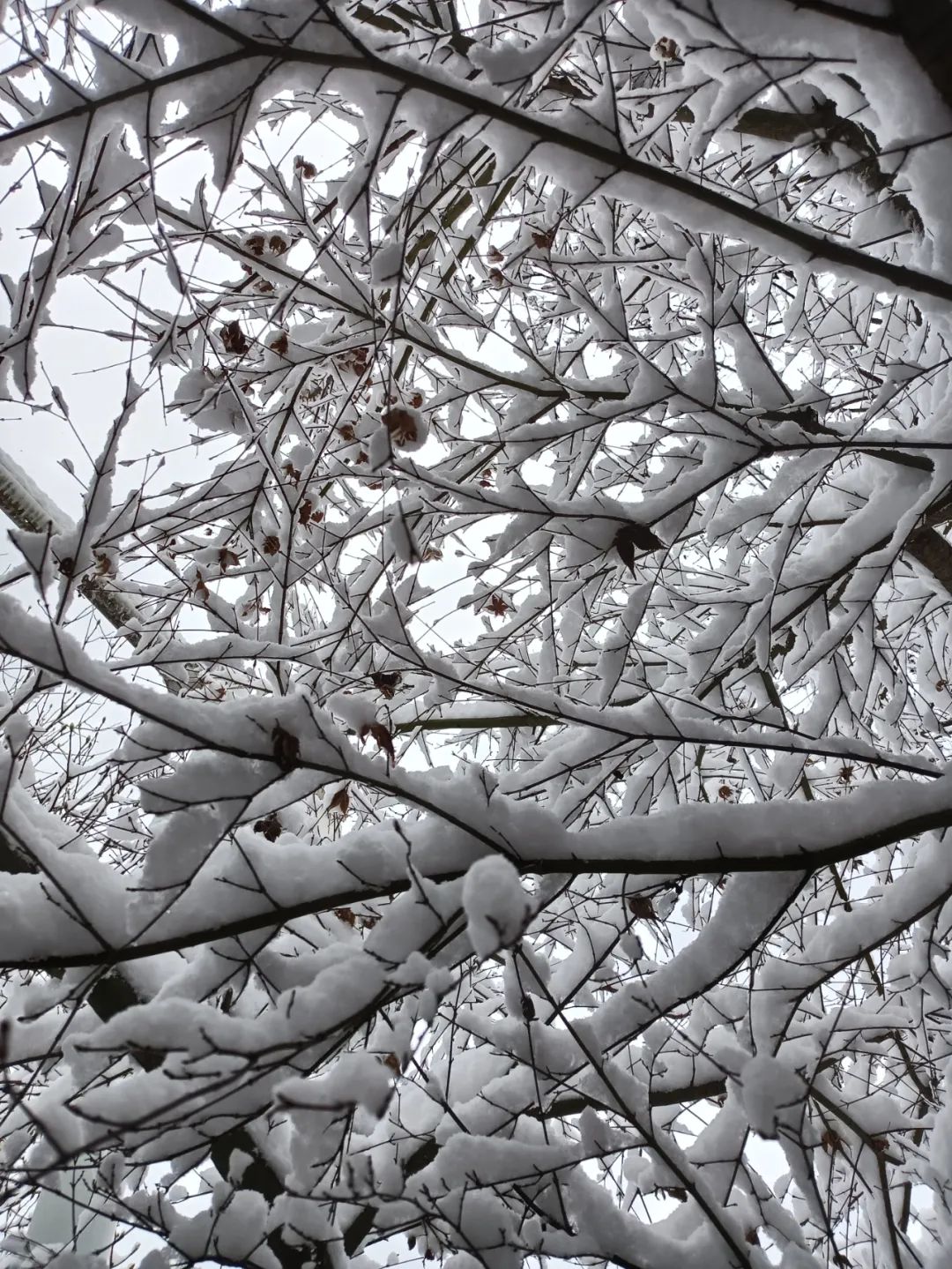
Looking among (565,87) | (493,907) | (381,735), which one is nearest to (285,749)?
(381,735)

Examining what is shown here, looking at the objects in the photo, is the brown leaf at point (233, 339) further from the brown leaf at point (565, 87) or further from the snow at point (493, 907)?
the snow at point (493, 907)

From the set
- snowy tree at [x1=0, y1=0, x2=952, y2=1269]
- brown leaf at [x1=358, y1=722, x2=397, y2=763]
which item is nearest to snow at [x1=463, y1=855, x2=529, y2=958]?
snowy tree at [x1=0, y1=0, x2=952, y2=1269]

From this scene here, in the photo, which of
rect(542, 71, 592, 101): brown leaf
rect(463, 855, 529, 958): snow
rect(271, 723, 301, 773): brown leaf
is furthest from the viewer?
rect(542, 71, 592, 101): brown leaf

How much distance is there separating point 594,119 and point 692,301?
119 inches

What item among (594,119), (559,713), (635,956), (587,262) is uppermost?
(587,262)

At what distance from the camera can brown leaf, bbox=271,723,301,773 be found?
1.36m

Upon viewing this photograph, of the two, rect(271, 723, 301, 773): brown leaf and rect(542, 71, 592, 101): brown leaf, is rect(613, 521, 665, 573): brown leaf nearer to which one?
rect(271, 723, 301, 773): brown leaf

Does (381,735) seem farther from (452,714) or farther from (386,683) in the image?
(452,714)

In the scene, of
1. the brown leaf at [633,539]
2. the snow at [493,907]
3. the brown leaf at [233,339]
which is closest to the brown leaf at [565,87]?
the brown leaf at [233,339]

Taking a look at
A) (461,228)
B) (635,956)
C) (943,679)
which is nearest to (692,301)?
(461,228)

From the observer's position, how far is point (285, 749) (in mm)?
1369

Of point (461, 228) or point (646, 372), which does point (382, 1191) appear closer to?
point (646, 372)

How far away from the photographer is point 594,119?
1.59 meters

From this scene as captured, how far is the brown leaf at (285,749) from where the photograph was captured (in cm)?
136
